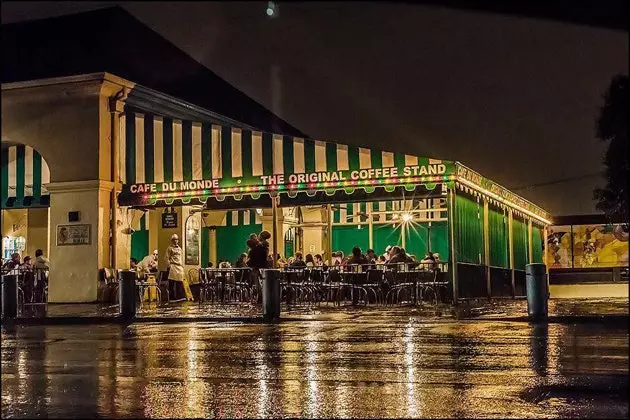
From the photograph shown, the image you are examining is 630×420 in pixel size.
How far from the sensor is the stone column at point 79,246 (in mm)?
20031

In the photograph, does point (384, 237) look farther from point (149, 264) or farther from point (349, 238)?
point (149, 264)

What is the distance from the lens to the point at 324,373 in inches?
272

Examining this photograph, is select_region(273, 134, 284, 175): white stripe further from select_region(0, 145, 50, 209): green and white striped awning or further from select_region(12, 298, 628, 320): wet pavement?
select_region(0, 145, 50, 209): green and white striped awning

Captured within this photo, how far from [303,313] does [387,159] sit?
158 inches

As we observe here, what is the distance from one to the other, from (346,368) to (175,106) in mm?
17831

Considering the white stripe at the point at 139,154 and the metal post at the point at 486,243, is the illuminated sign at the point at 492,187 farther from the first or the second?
the white stripe at the point at 139,154

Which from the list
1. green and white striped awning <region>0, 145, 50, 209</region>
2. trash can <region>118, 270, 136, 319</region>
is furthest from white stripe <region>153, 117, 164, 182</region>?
trash can <region>118, 270, 136, 319</region>

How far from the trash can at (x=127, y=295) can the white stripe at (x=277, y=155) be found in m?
4.88

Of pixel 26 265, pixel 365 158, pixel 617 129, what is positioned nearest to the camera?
pixel 617 129

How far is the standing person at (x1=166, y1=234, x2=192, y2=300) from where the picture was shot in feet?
62.2

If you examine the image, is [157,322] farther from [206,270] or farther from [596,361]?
[596,361]

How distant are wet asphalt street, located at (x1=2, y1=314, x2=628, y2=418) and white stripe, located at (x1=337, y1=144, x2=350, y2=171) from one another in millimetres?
6651

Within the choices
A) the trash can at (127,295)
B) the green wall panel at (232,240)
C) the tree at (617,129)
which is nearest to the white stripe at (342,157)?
the trash can at (127,295)

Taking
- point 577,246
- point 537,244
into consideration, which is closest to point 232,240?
point 537,244
